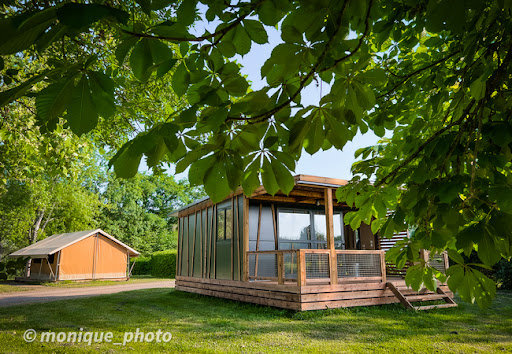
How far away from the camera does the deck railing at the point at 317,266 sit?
8328 mm

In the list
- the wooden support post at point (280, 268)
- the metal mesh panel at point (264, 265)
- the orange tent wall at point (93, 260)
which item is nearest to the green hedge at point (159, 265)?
the orange tent wall at point (93, 260)

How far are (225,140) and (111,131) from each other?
7.04 meters

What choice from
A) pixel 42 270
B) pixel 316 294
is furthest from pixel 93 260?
pixel 316 294

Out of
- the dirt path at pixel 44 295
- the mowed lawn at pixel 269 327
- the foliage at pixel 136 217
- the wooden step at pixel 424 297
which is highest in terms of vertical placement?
the foliage at pixel 136 217

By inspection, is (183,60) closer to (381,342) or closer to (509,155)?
(509,155)

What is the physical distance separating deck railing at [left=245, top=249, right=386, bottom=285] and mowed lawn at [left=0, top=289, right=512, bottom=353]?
835 mm

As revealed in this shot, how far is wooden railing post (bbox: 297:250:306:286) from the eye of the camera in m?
7.84

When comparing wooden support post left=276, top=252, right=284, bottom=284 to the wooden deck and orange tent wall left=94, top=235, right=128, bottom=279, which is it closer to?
the wooden deck

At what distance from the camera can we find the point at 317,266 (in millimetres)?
8516

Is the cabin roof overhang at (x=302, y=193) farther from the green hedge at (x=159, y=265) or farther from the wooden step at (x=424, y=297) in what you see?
the green hedge at (x=159, y=265)

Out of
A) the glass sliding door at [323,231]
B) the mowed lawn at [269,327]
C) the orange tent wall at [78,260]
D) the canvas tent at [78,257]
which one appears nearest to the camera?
the mowed lawn at [269,327]

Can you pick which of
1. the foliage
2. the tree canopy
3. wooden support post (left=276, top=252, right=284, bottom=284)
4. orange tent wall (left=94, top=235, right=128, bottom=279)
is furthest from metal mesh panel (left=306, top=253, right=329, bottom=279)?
the foliage

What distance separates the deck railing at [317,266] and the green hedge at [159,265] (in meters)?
16.8

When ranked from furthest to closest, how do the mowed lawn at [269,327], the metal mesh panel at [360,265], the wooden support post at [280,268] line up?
the metal mesh panel at [360,265], the wooden support post at [280,268], the mowed lawn at [269,327]
